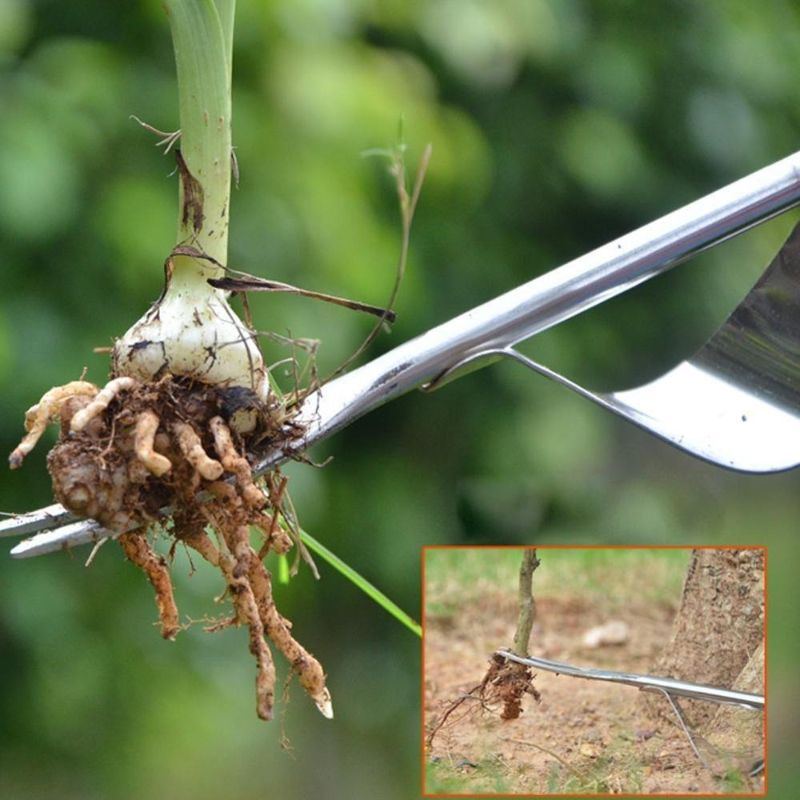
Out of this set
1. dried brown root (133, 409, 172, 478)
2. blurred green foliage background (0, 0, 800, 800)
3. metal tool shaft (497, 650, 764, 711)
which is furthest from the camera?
blurred green foliage background (0, 0, 800, 800)

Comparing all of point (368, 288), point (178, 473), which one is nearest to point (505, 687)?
point (178, 473)

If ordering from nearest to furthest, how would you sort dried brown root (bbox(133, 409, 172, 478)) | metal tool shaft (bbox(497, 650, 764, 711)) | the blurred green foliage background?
dried brown root (bbox(133, 409, 172, 478))
metal tool shaft (bbox(497, 650, 764, 711))
the blurred green foliage background

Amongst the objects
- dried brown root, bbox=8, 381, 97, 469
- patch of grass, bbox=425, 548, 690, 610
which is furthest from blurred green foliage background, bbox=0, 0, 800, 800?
dried brown root, bbox=8, 381, 97, 469

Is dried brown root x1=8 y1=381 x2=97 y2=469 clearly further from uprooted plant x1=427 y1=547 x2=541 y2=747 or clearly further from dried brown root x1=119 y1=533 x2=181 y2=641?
uprooted plant x1=427 y1=547 x2=541 y2=747

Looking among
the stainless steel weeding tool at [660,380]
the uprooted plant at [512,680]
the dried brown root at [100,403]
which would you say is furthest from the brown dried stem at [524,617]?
the dried brown root at [100,403]

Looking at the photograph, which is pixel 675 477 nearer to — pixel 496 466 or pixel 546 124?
pixel 496 466

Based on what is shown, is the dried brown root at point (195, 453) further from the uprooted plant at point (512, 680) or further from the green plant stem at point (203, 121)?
→ the uprooted plant at point (512, 680)

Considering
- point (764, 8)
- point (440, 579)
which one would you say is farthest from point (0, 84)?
point (764, 8)
